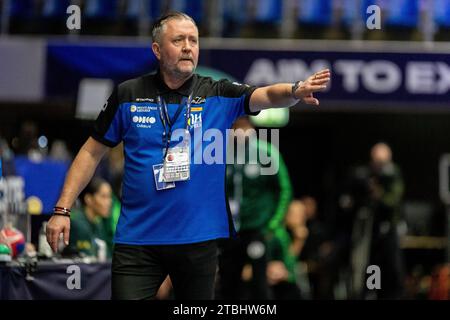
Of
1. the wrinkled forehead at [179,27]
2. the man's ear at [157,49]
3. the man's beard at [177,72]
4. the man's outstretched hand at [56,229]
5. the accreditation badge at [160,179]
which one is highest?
the wrinkled forehead at [179,27]

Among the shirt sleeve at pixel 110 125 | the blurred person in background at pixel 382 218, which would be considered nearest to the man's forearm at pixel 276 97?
the shirt sleeve at pixel 110 125

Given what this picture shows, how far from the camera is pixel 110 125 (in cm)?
470

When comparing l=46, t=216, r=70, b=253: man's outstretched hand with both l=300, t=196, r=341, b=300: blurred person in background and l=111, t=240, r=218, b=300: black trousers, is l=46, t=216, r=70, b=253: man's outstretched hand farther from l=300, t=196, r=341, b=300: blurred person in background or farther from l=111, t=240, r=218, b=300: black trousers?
l=300, t=196, r=341, b=300: blurred person in background

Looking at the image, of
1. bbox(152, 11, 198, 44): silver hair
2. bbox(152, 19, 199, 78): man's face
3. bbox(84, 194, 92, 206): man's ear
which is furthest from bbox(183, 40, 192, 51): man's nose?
bbox(84, 194, 92, 206): man's ear

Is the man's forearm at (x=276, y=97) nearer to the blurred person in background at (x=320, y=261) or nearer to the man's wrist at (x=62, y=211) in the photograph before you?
the man's wrist at (x=62, y=211)

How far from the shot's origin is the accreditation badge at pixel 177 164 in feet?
15.1

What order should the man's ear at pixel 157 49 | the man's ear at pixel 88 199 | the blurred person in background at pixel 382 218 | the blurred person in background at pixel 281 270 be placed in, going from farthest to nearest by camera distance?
the blurred person in background at pixel 382 218
the blurred person in background at pixel 281 270
the man's ear at pixel 88 199
the man's ear at pixel 157 49

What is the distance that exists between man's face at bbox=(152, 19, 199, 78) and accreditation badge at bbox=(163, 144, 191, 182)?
36 cm

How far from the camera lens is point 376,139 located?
15398 mm

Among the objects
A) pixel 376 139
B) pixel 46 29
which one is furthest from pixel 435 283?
pixel 46 29

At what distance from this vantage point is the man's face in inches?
183

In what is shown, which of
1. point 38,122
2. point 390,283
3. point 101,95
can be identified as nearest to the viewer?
point 390,283
